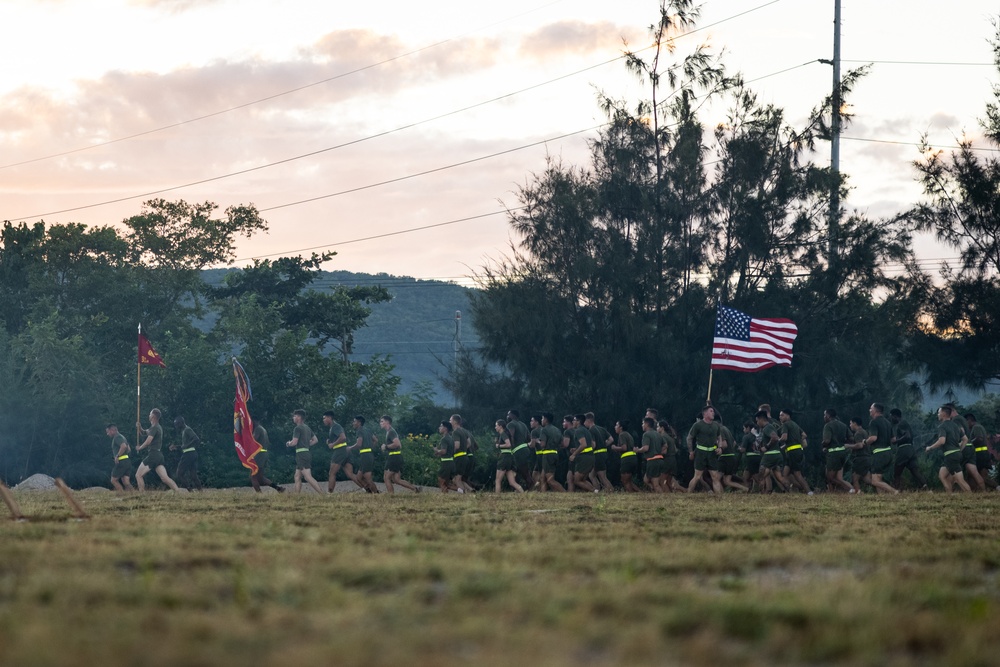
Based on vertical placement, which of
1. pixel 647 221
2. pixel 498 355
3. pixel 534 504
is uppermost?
pixel 647 221

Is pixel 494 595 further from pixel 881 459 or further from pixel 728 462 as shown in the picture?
pixel 728 462

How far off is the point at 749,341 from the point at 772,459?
436 cm

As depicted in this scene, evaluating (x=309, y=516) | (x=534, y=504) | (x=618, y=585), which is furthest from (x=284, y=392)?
(x=618, y=585)

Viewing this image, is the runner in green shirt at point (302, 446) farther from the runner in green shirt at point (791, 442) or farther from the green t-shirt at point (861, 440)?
the green t-shirt at point (861, 440)

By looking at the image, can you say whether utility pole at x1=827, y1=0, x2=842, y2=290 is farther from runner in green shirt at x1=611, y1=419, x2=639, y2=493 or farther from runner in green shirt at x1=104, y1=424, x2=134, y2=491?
runner in green shirt at x1=104, y1=424, x2=134, y2=491

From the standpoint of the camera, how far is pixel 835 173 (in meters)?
38.2

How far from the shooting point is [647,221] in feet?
125

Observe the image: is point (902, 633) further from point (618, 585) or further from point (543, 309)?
point (543, 309)

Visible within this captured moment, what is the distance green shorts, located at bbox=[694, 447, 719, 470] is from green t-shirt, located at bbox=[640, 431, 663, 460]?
0.90 metres

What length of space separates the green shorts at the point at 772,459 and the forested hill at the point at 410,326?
354 ft

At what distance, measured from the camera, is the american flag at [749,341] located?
30.2 meters

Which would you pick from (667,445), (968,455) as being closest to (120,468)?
(667,445)

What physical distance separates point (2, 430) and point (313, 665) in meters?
44.9

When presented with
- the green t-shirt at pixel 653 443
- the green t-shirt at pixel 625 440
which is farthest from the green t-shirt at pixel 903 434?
the green t-shirt at pixel 625 440
